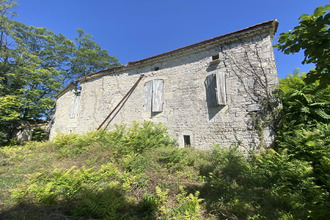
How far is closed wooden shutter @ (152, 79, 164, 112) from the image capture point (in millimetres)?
8008

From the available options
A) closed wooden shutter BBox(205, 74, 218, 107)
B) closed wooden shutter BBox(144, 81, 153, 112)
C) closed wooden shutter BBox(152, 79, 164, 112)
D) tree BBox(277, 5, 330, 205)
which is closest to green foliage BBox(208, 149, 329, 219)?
tree BBox(277, 5, 330, 205)

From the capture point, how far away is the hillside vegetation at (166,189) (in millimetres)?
2668

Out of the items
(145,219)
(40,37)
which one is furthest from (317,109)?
(40,37)

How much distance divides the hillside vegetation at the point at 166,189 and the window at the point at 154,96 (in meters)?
3.17

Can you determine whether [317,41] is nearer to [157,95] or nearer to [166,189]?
[166,189]

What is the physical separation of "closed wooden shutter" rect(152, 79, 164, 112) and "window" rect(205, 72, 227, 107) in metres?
2.63

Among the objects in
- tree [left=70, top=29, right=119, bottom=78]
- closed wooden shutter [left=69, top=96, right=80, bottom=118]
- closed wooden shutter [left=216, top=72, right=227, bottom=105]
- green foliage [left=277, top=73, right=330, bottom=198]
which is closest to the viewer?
green foliage [left=277, top=73, right=330, bottom=198]

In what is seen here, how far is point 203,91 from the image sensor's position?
699 cm

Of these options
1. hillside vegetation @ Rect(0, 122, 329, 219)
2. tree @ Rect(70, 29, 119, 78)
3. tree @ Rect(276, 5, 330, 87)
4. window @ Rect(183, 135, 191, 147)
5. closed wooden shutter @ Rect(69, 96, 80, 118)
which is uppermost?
tree @ Rect(70, 29, 119, 78)

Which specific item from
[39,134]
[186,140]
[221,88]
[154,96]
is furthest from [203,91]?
[39,134]

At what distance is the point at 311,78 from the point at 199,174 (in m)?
3.90

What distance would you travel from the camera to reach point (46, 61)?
1719 cm

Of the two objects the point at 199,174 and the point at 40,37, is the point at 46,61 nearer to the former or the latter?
the point at 40,37

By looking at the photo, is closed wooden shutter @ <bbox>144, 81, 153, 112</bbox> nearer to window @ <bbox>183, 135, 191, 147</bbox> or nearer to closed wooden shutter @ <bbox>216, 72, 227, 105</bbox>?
window @ <bbox>183, 135, 191, 147</bbox>
